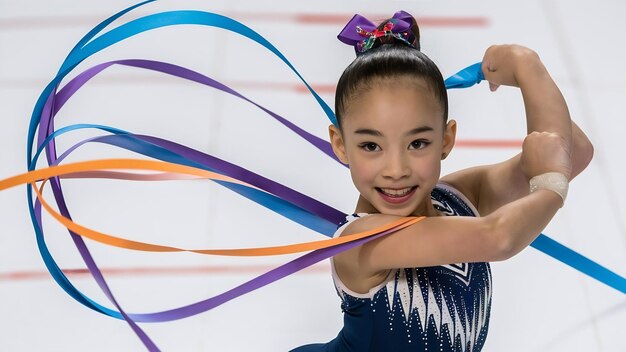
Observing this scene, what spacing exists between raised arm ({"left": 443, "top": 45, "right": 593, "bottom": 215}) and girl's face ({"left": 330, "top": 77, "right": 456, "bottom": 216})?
0.70 ft

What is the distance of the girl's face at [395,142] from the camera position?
1490 mm

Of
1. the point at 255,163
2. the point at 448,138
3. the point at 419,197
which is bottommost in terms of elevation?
the point at 419,197

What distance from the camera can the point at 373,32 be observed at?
1658 mm

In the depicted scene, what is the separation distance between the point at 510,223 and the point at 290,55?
86.5 inches

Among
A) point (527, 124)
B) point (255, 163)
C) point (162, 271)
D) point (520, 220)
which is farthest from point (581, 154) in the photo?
point (255, 163)

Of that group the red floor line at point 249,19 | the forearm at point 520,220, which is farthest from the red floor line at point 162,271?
the red floor line at point 249,19

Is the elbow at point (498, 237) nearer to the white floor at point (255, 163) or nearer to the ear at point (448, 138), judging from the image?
the ear at point (448, 138)

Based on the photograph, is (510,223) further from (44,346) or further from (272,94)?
(272,94)

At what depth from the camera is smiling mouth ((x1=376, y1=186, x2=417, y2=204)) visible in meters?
Answer: 1.53

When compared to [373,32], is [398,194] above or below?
below

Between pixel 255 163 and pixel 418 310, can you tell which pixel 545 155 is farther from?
pixel 255 163

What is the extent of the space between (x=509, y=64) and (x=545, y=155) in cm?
25

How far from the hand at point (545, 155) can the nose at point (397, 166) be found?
229mm

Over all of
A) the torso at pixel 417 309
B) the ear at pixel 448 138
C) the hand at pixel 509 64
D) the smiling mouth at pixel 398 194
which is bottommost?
the torso at pixel 417 309
